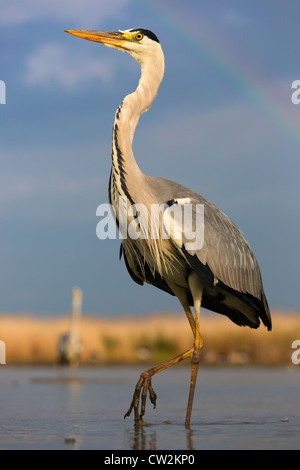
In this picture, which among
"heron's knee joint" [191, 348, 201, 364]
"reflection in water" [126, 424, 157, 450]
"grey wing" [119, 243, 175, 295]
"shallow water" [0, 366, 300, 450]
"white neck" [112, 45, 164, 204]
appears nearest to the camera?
"reflection in water" [126, 424, 157, 450]

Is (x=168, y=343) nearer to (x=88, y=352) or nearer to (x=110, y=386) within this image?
(x=88, y=352)

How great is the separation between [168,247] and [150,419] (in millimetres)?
1870

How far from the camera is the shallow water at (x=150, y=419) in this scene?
5.80m

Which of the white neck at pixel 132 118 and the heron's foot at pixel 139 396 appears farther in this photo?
the white neck at pixel 132 118

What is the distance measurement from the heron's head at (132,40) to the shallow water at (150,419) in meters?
4.02

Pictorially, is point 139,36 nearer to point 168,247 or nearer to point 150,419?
point 168,247

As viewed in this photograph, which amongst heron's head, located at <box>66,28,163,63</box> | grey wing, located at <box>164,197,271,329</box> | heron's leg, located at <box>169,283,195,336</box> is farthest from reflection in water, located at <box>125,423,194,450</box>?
heron's head, located at <box>66,28,163,63</box>

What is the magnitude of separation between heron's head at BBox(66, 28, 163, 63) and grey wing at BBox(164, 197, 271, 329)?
180 cm

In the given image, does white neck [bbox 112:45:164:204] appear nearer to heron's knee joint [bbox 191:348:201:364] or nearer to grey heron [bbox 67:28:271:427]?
grey heron [bbox 67:28:271:427]

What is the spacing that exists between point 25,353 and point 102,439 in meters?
20.3

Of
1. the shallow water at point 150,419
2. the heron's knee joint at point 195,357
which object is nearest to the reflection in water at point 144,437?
the shallow water at point 150,419

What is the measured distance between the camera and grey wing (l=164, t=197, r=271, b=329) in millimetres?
7316

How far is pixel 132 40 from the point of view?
8.43m

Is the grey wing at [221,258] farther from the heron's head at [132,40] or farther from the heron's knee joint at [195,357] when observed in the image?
the heron's head at [132,40]
